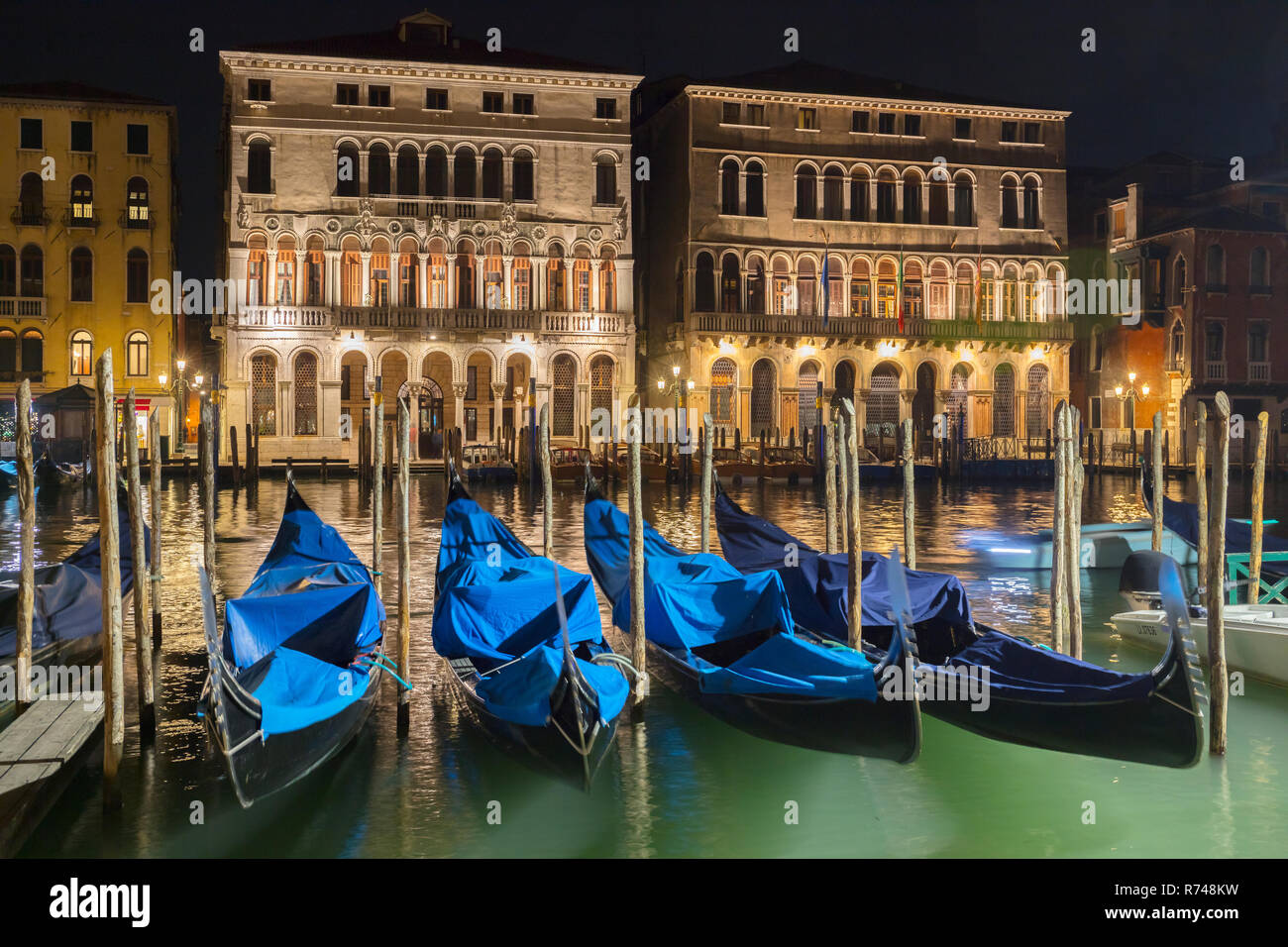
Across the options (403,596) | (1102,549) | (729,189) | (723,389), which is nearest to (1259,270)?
(729,189)

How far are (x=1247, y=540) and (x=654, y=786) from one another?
24.6 ft

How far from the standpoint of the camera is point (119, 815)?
5.96 m

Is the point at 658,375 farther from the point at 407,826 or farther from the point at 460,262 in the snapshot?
the point at 407,826

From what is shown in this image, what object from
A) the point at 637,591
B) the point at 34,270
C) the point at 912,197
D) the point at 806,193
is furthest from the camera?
the point at 912,197

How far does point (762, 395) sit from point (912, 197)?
21.3ft

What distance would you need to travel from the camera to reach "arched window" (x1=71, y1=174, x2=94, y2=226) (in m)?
31.1

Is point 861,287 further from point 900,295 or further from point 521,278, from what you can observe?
point 521,278

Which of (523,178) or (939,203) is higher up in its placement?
(523,178)

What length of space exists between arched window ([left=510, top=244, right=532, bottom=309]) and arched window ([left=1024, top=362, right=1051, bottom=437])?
43.5ft

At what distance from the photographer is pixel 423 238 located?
3083 cm

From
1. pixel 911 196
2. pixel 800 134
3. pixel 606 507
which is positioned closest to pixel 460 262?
pixel 800 134

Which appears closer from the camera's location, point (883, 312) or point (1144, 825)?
point (1144, 825)

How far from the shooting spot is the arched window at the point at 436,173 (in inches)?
1222

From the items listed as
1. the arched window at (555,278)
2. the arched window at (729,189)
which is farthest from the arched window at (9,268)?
the arched window at (729,189)
